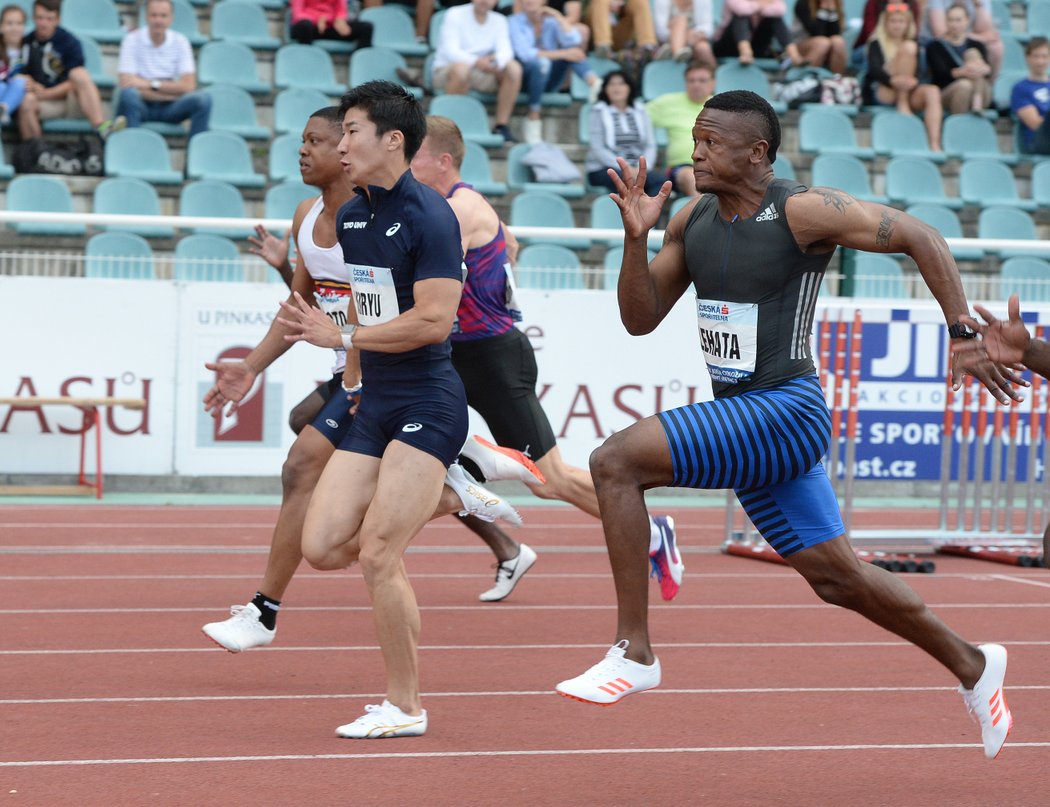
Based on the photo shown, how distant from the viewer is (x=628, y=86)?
15.3 m

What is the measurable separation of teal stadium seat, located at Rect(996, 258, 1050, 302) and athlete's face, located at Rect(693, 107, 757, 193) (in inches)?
361

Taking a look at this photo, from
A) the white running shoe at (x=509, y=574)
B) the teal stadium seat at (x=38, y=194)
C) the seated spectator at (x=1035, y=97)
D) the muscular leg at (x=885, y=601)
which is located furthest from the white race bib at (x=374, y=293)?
the seated spectator at (x=1035, y=97)

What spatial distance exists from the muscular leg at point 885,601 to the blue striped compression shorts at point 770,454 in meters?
0.06

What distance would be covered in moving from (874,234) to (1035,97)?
534 inches

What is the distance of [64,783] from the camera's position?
4.51 m

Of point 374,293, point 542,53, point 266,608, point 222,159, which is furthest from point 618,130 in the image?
point 374,293

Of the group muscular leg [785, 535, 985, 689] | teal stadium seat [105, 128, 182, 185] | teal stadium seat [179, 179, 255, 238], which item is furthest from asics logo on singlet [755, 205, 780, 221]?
teal stadium seat [105, 128, 182, 185]

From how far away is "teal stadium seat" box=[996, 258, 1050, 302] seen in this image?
44.5ft

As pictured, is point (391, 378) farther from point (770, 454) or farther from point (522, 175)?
point (522, 175)

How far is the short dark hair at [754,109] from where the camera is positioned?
16.2 feet

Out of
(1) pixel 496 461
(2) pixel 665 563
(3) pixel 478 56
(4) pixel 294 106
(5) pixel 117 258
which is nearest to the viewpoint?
(2) pixel 665 563

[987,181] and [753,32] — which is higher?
[753,32]

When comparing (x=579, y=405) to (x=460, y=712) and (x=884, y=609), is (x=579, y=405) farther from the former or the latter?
(x=884, y=609)

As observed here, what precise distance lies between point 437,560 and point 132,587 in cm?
199
